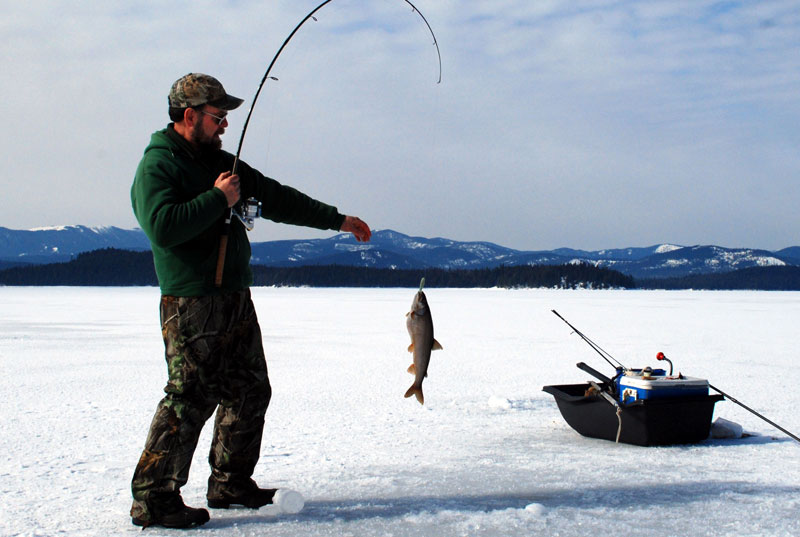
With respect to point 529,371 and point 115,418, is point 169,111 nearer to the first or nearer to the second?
point 115,418

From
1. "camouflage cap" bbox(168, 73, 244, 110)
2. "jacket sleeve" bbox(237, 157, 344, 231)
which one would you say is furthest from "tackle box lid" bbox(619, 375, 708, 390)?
"camouflage cap" bbox(168, 73, 244, 110)

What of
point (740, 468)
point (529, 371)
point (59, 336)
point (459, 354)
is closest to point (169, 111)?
point (740, 468)

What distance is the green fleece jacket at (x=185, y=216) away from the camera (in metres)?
2.77

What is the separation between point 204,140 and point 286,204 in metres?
0.56

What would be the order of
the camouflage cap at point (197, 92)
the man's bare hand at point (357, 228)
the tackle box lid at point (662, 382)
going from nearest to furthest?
1. the camouflage cap at point (197, 92)
2. the man's bare hand at point (357, 228)
3. the tackle box lid at point (662, 382)

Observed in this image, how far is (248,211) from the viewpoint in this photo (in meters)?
3.14

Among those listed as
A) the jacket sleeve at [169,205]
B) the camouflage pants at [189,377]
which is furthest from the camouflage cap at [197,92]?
the camouflage pants at [189,377]

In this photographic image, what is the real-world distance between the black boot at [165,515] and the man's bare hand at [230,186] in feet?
4.37

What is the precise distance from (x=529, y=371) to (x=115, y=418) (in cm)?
536

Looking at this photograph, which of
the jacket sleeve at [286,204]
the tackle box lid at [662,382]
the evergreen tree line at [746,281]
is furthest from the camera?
the evergreen tree line at [746,281]

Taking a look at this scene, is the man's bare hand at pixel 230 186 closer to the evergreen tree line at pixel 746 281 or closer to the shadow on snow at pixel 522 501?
the shadow on snow at pixel 522 501

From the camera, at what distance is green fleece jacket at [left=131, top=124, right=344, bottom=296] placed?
2.77 m

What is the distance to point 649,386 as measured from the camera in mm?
4602

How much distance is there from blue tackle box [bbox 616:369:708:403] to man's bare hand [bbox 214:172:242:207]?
3.12m
